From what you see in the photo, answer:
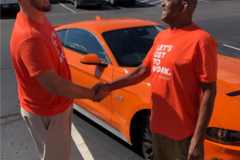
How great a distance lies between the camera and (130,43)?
11.6ft

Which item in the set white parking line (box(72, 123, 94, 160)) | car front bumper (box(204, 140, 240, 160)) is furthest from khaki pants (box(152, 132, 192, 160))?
white parking line (box(72, 123, 94, 160))

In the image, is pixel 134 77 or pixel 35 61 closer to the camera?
pixel 35 61

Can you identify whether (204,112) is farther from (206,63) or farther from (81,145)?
(81,145)

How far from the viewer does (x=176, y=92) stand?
167 centimetres

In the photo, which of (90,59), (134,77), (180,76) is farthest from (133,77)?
(90,59)

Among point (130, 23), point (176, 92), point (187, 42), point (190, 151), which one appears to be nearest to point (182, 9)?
point (187, 42)

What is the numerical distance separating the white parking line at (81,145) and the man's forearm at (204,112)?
186cm

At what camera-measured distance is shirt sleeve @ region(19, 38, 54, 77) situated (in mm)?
1634

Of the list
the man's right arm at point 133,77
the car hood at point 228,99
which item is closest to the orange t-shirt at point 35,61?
the man's right arm at point 133,77

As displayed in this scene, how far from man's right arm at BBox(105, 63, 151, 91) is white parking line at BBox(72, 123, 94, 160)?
1.27 m

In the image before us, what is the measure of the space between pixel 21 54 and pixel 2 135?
8.12 ft

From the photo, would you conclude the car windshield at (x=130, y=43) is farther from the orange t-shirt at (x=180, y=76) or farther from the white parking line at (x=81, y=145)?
the orange t-shirt at (x=180, y=76)

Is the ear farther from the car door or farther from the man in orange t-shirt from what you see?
the car door

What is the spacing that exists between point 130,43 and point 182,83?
1996 mm
